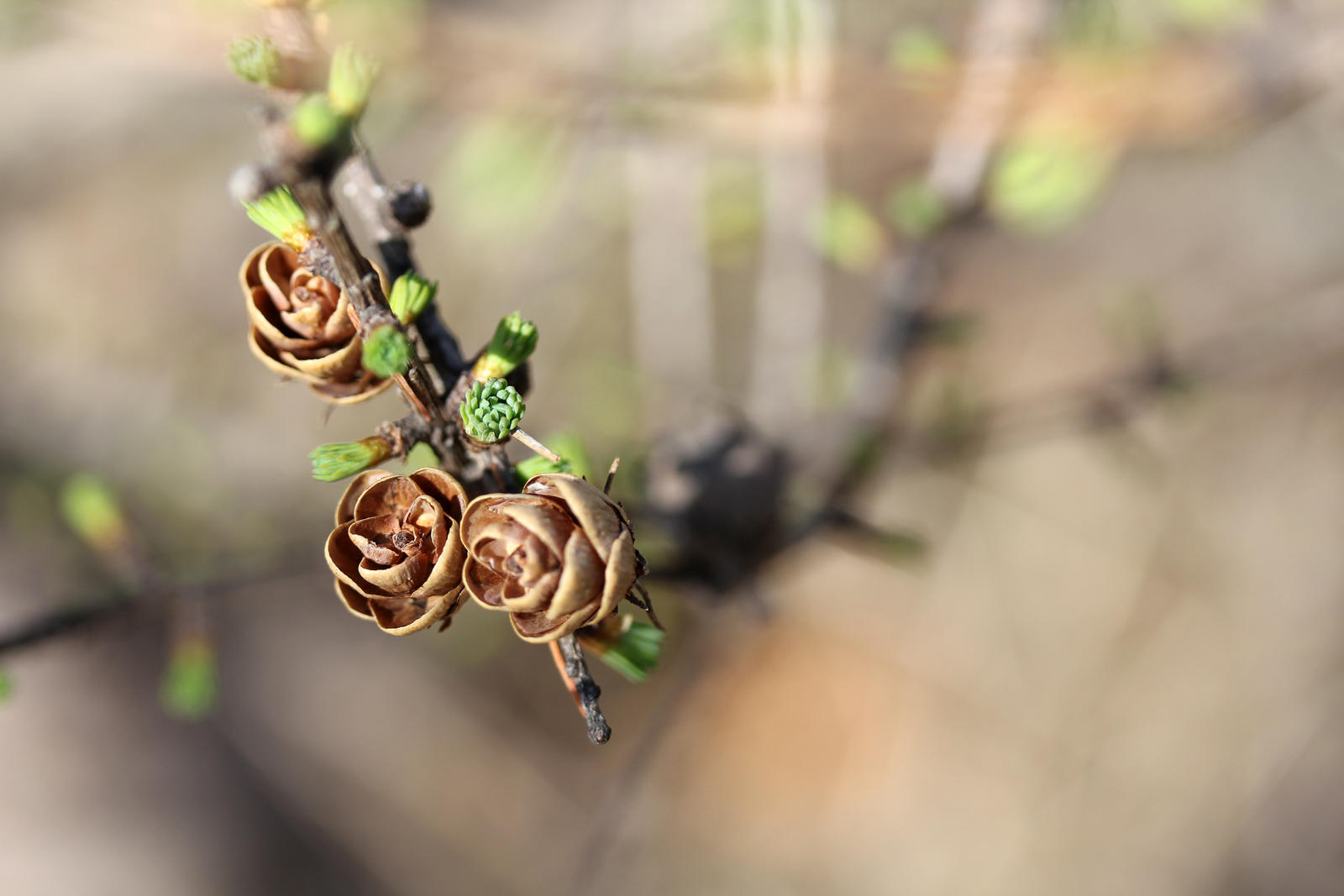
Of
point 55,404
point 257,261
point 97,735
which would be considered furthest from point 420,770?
point 257,261

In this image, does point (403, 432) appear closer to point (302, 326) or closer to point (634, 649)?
point (302, 326)

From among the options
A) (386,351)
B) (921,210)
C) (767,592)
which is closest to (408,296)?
(386,351)

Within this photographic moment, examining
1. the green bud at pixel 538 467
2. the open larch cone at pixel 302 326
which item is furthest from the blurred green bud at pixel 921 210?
the open larch cone at pixel 302 326

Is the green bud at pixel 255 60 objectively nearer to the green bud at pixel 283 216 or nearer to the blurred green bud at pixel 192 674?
the green bud at pixel 283 216

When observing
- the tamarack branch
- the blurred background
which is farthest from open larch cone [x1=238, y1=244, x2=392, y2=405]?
the blurred background

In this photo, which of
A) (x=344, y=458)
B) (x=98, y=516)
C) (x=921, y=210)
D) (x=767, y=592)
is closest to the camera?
(x=344, y=458)
